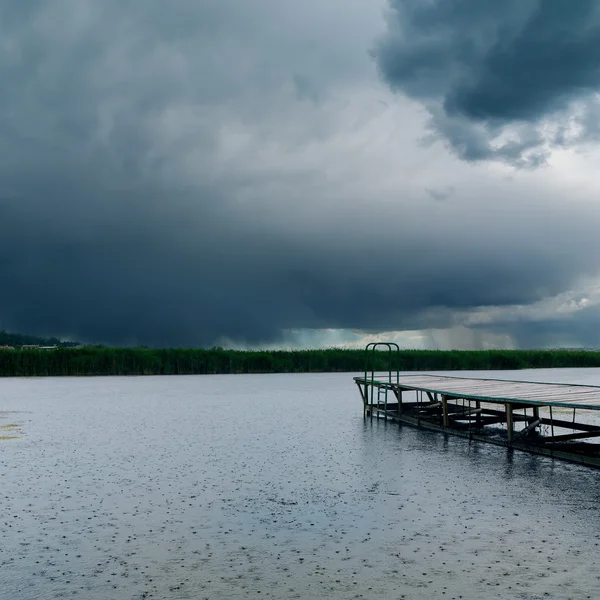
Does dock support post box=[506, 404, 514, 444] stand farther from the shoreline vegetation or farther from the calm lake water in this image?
the shoreline vegetation

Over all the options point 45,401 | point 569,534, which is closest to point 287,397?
point 45,401

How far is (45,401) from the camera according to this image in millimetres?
32781

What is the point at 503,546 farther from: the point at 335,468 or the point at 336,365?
the point at 336,365

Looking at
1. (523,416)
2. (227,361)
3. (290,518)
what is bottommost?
(290,518)

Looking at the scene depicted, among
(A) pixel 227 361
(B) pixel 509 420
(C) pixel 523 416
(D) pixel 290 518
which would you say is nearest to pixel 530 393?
(B) pixel 509 420

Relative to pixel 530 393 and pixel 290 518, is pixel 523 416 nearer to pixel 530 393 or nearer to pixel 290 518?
pixel 530 393

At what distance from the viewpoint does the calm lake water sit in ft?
23.5

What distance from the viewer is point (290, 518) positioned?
995 cm

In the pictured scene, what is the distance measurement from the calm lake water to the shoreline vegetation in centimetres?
3375

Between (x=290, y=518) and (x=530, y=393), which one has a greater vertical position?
(x=530, y=393)

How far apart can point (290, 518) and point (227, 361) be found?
165ft

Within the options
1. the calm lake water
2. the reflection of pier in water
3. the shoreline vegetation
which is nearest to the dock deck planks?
the reflection of pier in water

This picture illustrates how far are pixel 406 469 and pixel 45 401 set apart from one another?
947 inches

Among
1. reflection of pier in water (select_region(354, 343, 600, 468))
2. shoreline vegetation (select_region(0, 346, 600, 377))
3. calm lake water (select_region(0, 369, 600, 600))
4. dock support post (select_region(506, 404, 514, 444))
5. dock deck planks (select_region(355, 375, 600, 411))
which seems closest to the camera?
calm lake water (select_region(0, 369, 600, 600))
